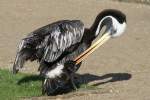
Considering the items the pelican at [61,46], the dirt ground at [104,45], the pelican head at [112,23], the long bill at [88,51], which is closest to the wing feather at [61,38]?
the pelican at [61,46]

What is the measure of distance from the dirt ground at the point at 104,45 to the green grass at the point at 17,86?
0.59m

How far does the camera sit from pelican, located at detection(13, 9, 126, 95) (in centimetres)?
1109

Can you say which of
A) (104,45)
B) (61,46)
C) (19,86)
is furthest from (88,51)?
(104,45)

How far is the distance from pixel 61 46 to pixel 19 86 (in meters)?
1.45

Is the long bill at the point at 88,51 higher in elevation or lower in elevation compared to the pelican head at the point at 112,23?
lower

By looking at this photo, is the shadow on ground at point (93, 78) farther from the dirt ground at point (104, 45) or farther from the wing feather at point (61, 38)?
the wing feather at point (61, 38)

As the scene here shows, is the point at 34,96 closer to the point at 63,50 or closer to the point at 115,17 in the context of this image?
the point at 63,50

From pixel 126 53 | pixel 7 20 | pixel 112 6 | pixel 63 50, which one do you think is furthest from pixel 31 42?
pixel 112 6

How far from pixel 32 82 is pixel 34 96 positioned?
101cm

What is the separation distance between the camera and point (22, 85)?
1216 cm

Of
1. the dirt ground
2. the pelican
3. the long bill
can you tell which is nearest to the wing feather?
the pelican

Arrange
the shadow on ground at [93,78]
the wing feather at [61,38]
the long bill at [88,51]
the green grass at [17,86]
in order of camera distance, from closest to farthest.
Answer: the wing feather at [61,38] < the long bill at [88,51] < the green grass at [17,86] < the shadow on ground at [93,78]

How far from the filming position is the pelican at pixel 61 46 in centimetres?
1109

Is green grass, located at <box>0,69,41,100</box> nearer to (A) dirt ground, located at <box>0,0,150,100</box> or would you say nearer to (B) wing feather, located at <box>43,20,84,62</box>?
(A) dirt ground, located at <box>0,0,150,100</box>
